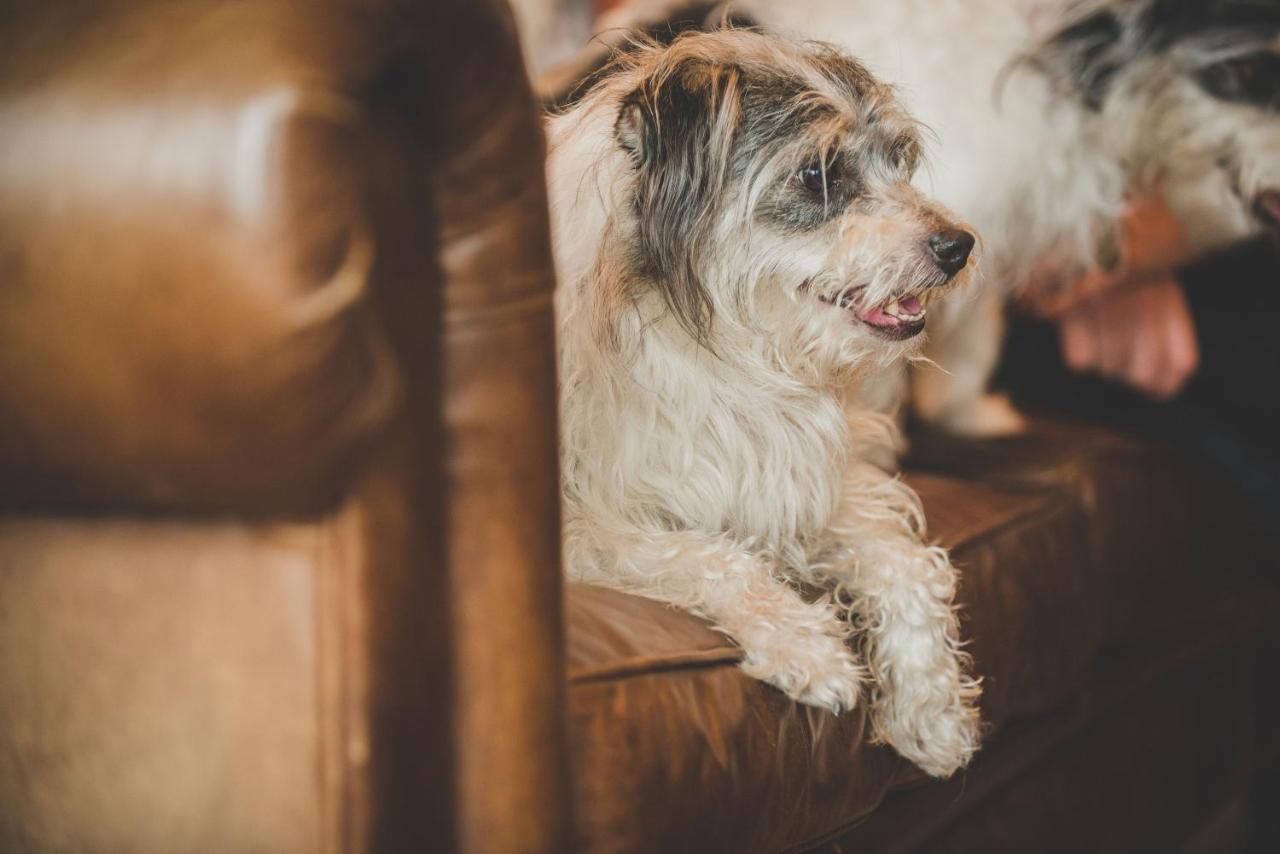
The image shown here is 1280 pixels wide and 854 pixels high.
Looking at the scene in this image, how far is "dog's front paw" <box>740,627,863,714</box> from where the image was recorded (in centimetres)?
87

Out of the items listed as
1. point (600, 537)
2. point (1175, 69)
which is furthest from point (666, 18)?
point (600, 537)

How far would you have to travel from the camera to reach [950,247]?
1057mm

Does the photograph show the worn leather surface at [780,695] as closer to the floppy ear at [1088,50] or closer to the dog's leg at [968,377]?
the dog's leg at [968,377]

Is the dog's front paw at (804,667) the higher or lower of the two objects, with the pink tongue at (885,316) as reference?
lower

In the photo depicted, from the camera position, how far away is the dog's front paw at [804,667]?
0.87 metres

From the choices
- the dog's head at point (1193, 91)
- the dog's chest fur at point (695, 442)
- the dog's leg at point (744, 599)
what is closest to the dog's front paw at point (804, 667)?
the dog's leg at point (744, 599)

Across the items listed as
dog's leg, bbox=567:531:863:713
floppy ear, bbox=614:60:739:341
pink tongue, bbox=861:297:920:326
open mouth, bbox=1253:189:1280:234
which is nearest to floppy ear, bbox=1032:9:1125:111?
open mouth, bbox=1253:189:1280:234

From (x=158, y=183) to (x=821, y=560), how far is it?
2.66ft

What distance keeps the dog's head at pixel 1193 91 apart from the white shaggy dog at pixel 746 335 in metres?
0.86

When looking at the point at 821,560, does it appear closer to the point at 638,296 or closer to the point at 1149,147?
the point at 638,296

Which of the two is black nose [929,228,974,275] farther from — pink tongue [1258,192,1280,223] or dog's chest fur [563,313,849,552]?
pink tongue [1258,192,1280,223]

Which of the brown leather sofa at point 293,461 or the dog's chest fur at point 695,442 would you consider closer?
the brown leather sofa at point 293,461

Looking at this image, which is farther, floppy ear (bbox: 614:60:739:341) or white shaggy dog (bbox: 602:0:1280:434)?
white shaggy dog (bbox: 602:0:1280:434)

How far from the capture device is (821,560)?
3.73 ft
